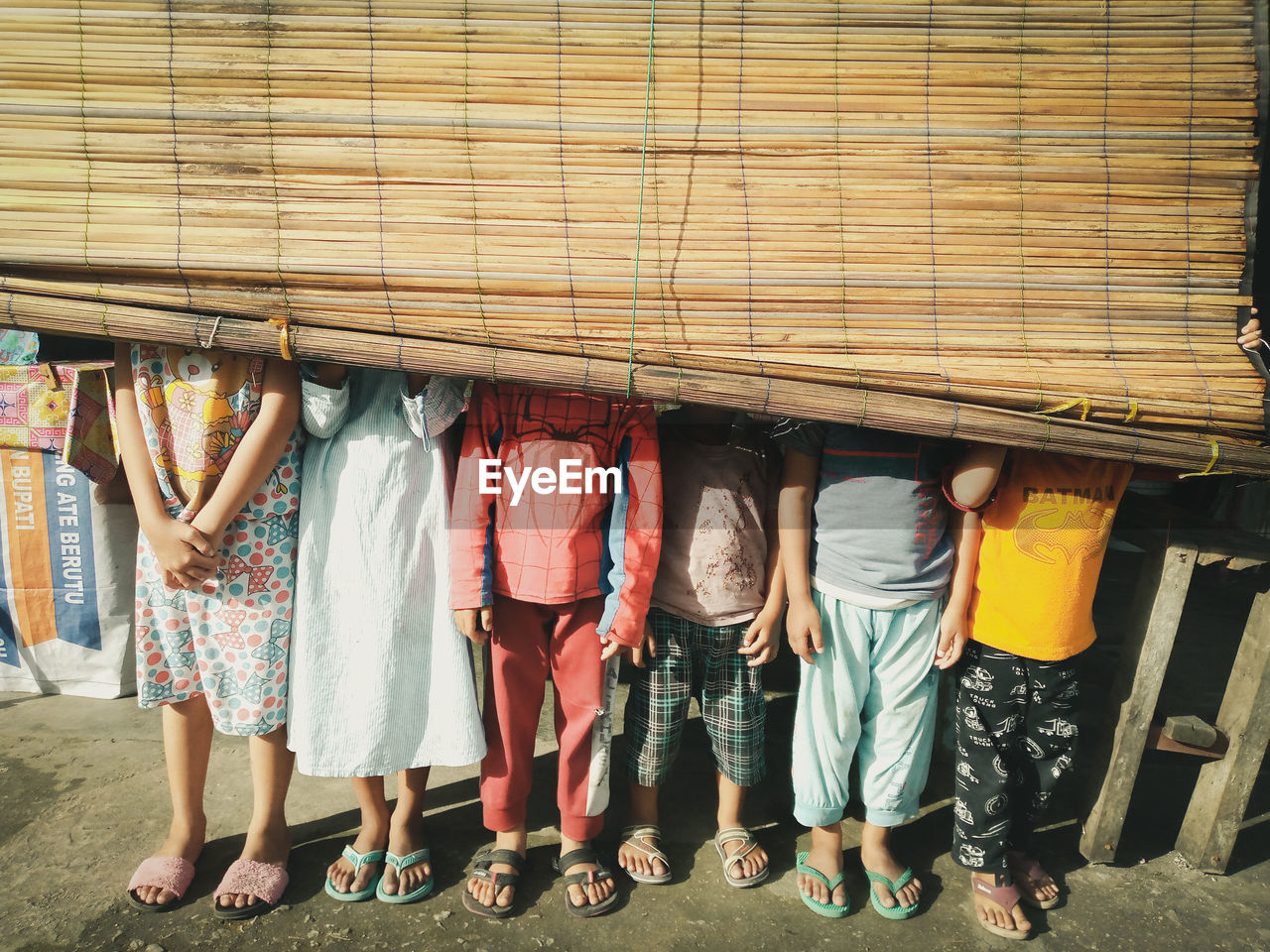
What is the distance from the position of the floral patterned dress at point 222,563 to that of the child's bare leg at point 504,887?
0.70m

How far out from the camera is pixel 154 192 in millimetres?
1839

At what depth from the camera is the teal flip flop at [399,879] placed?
7.02 feet

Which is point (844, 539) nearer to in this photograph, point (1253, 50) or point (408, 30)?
point (1253, 50)

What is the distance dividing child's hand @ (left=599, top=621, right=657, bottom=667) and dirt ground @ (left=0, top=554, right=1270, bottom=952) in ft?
2.26

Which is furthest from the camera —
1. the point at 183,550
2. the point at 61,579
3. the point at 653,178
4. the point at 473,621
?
the point at 61,579

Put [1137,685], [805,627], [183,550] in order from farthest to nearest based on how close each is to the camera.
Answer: [1137,685], [805,627], [183,550]

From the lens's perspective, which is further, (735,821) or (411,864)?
(735,821)

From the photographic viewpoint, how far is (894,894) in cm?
221

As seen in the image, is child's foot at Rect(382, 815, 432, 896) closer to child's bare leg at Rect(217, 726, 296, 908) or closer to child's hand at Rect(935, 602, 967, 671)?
child's bare leg at Rect(217, 726, 296, 908)

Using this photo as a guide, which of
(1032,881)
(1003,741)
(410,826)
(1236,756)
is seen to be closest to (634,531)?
(410,826)

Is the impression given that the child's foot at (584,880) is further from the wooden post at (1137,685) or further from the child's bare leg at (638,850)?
the wooden post at (1137,685)

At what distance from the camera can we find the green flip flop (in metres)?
2.14

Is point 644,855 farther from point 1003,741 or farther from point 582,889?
point 1003,741

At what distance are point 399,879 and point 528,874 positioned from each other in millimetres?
363
